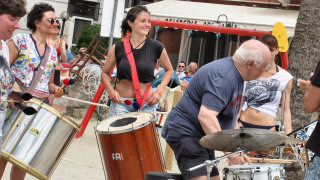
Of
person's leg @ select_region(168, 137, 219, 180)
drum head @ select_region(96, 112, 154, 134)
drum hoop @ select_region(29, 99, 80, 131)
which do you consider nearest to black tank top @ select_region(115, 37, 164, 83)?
drum head @ select_region(96, 112, 154, 134)

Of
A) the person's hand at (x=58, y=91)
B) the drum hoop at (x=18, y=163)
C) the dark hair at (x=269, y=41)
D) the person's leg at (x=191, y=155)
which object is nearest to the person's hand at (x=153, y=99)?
the person's hand at (x=58, y=91)

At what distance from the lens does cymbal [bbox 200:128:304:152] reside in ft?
14.1

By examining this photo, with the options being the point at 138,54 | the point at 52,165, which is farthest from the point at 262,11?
the point at 52,165

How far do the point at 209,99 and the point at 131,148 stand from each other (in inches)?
61.5

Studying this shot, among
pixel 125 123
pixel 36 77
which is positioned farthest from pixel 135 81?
pixel 36 77

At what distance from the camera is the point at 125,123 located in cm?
619

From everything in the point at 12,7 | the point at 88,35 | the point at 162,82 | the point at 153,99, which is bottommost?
the point at 88,35

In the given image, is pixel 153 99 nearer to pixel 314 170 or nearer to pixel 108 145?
pixel 108 145

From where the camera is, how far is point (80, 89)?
1520 centimetres

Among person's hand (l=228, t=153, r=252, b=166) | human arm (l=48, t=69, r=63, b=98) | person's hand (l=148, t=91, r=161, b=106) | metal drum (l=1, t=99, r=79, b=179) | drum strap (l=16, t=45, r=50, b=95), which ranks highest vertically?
drum strap (l=16, t=45, r=50, b=95)

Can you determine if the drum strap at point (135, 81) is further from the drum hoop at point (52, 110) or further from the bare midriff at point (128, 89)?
the drum hoop at point (52, 110)

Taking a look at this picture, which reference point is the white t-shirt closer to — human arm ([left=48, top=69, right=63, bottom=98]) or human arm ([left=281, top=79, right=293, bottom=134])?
human arm ([left=48, top=69, right=63, bottom=98])

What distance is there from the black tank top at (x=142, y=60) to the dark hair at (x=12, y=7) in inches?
105

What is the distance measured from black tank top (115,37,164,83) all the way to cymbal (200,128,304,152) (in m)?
2.56
